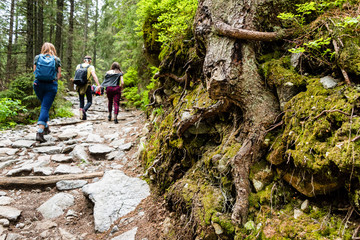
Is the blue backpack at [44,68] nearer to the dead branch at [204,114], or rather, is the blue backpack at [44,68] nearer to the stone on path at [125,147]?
the stone on path at [125,147]

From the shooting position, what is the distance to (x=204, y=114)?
311 cm

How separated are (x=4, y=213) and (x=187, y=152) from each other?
322 centimetres

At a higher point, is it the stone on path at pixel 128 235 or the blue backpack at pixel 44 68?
the blue backpack at pixel 44 68

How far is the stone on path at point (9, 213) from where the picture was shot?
11.2 ft

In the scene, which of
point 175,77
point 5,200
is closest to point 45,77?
point 5,200

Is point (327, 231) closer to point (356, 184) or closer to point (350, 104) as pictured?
point (356, 184)

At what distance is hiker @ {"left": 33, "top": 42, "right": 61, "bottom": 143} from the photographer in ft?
19.0

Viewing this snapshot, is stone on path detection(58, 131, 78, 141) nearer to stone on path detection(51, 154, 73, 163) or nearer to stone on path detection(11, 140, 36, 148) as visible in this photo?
stone on path detection(11, 140, 36, 148)

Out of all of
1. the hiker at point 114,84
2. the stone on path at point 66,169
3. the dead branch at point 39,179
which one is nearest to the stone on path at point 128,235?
the dead branch at point 39,179

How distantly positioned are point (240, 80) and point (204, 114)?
2.60 ft

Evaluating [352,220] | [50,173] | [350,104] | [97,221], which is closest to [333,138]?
[350,104]

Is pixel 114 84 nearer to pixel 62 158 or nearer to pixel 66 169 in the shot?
pixel 62 158

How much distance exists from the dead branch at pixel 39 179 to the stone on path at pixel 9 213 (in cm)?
76

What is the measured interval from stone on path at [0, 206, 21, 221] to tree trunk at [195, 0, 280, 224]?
362 cm
